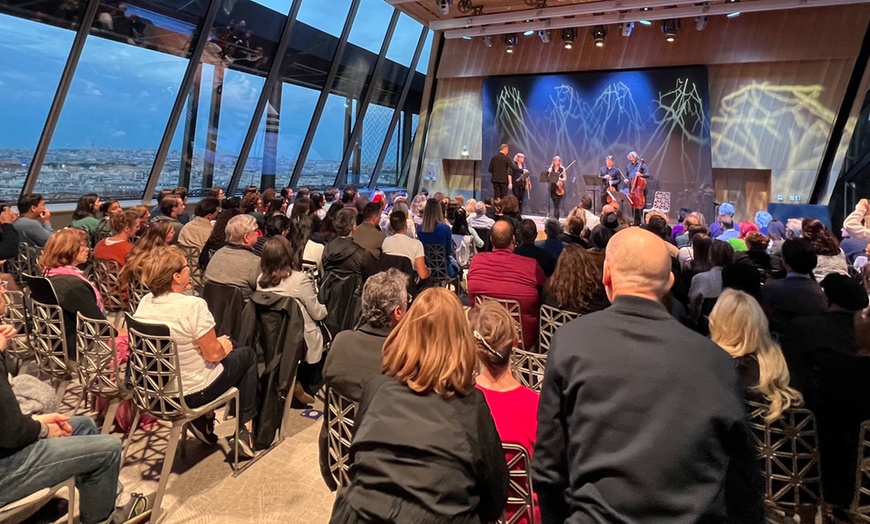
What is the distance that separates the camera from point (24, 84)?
20.3 ft

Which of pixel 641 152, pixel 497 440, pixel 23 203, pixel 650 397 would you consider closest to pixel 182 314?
pixel 497 440

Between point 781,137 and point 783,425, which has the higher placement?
point 781,137

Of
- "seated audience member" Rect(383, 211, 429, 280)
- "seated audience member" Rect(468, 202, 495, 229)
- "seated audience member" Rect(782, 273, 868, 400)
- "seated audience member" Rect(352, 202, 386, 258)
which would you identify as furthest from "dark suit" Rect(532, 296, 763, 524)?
"seated audience member" Rect(468, 202, 495, 229)

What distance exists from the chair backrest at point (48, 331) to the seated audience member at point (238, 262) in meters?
0.78

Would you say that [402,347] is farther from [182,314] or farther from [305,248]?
[305,248]

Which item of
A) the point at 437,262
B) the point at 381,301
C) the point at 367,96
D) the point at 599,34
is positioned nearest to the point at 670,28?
the point at 599,34

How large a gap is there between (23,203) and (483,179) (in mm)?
9844

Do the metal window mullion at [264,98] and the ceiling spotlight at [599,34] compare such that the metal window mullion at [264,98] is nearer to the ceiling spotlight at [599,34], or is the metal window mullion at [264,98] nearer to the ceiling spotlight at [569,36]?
the ceiling spotlight at [569,36]

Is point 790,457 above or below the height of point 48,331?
above

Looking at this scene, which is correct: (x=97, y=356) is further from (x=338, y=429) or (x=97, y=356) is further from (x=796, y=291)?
(x=796, y=291)

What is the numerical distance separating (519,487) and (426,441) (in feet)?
1.61

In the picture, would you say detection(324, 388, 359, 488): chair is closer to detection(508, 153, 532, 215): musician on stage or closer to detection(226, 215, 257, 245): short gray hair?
detection(226, 215, 257, 245): short gray hair

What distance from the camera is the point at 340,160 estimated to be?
1162 cm

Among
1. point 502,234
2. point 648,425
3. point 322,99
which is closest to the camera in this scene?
point 648,425
